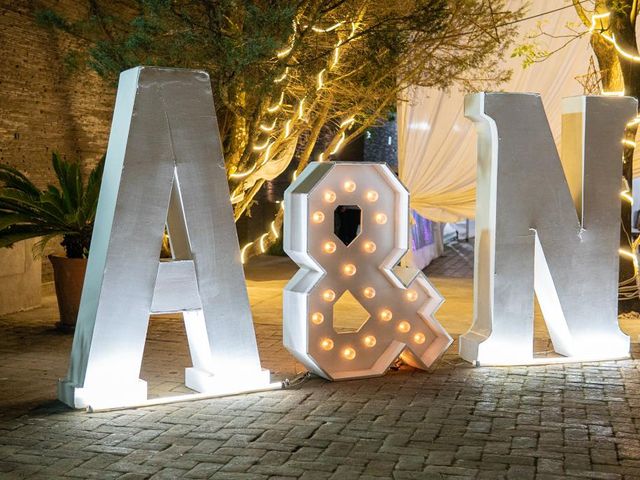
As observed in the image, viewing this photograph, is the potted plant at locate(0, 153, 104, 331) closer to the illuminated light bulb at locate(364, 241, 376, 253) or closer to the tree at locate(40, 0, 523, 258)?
the tree at locate(40, 0, 523, 258)

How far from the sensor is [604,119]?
866 cm

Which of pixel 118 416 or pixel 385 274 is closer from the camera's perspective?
pixel 118 416

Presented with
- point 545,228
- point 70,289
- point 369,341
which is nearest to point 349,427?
point 369,341

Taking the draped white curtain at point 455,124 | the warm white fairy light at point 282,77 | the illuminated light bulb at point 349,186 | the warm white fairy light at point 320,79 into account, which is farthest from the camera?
the draped white curtain at point 455,124

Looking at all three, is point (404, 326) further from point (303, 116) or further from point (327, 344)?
point (303, 116)

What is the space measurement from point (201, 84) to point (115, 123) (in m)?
0.71

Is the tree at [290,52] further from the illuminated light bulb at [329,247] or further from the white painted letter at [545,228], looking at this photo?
the illuminated light bulb at [329,247]

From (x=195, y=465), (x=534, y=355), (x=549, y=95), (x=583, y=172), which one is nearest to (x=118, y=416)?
(x=195, y=465)

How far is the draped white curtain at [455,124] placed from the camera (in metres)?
13.0

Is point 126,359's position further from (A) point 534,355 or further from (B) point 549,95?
(B) point 549,95

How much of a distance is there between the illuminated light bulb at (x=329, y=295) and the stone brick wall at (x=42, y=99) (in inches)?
238

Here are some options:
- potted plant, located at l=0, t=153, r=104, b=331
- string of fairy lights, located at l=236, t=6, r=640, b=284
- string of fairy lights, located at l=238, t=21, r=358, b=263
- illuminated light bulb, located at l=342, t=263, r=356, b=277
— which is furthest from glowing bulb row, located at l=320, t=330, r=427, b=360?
string of fairy lights, located at l=238, t=21, r=358, b=263

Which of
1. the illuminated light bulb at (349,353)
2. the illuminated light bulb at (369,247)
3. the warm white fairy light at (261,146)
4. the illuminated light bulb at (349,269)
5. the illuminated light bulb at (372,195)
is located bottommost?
the illuminated light bulb at (349,353)

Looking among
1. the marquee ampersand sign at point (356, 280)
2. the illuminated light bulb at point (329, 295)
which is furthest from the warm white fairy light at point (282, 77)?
the illuminated light bulb at point (329, 295)
